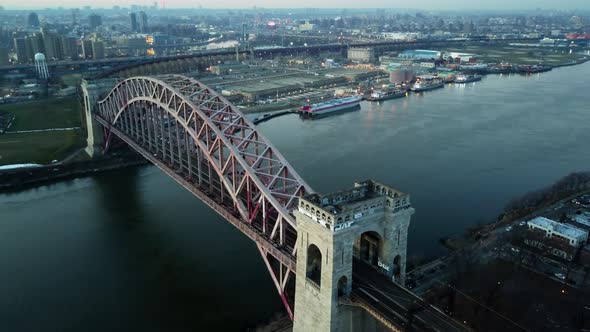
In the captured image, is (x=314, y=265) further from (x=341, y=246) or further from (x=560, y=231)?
(x=560, y=231)

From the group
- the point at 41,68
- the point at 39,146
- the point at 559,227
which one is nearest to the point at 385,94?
the point at 39,146

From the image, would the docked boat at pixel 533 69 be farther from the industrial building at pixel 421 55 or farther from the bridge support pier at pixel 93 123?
the bridge support pier at pixel 93 123

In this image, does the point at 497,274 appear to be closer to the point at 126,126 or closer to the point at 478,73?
the point at 126,126

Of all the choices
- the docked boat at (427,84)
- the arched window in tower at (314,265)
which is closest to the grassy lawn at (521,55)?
the docked boat at (427,84)

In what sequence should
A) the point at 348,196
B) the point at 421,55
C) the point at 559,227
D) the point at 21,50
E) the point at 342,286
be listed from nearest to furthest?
the point at 342,286 → the point at 348,196 → the point at 559,227 → the point at 21,50 → the point at 421,55

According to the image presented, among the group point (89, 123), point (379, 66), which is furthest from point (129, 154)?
point (379, 66)

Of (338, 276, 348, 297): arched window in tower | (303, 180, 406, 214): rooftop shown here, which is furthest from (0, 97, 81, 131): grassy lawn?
(338, 276, 348, 297): arched window in tower
